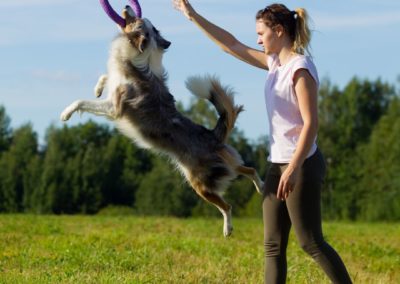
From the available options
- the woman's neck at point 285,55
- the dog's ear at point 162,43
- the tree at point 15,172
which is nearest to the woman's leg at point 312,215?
the woman's neck at point 285,55

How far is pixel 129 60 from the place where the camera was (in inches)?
318

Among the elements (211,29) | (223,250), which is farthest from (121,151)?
(211,29)

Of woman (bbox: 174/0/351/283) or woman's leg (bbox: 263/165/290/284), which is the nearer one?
woman (bbox: 174/0/351/283)

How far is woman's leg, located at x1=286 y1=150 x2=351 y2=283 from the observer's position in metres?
5.68

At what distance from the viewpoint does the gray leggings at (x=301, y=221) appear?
224 inches

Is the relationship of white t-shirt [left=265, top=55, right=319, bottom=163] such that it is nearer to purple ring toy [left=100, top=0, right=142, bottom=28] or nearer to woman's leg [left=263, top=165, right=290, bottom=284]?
A: woman's leg [left=263, top=165, right=290, bottom=284]

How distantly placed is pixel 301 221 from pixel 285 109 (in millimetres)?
813

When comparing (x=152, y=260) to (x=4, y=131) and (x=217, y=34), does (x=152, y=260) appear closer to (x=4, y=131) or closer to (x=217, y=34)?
(x=217, y=34)

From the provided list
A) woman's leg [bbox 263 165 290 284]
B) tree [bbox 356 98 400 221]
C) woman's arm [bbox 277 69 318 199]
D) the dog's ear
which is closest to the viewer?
woman's arm [bbox 277 69 318 199]

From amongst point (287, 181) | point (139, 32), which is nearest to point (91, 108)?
point (139, 32)

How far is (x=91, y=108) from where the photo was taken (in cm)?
782

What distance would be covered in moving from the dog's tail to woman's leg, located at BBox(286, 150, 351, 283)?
237cm

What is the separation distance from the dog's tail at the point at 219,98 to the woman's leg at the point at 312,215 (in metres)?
2.37

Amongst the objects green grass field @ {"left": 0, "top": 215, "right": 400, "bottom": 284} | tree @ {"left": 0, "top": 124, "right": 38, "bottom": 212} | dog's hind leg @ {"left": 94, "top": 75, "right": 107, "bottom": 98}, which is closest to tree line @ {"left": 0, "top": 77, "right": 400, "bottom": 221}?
tree @ {"left": 0, "top": 124, "right": 38, "bottom": 212}
